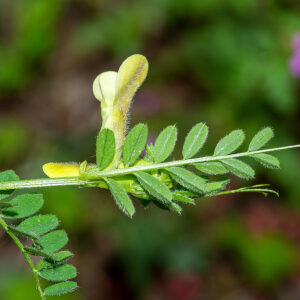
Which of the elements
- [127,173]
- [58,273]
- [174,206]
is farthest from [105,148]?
[58,273]

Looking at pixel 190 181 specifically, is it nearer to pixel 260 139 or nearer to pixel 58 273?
pixel 260 139

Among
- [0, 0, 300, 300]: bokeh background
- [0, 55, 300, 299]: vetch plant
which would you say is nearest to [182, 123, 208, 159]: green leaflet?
[0, 55, 300, 299]: vetch plant

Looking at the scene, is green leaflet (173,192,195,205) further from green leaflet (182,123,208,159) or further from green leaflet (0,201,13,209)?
green leaflet (0,201,13,209)

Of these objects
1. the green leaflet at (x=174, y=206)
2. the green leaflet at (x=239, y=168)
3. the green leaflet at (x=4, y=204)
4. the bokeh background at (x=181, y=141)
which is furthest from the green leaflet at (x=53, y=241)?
the bokeh background at (x=181, y=141)

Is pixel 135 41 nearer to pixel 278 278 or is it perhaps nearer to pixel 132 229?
pixel 132 229

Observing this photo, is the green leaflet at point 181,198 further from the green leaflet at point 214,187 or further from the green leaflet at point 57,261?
the green leaflet at point 57,261

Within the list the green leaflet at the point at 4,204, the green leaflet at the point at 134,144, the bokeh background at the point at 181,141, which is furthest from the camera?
the bokeh background at the point at 181,141

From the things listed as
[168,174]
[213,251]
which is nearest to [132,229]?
[213,251]
